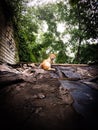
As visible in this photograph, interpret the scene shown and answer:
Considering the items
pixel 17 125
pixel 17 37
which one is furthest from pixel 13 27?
pixel 17 125

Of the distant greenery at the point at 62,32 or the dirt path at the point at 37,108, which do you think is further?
the distant greenery at the point at 62,32

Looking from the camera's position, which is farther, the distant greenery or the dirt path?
the distant greenery

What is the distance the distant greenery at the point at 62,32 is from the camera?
456 inches

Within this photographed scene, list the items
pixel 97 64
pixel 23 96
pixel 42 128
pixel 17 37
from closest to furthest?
1. pixel 42 128
2. pixel 23 96
3. pixel 97 64
4. pixel 17 37

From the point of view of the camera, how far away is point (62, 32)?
68.0ft

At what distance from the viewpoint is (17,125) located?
258 centimetres

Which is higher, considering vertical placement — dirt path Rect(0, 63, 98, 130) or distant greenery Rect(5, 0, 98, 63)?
distant greenery Rect(5, 0, 98, 63)

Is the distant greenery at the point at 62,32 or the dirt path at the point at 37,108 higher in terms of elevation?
the distant greenery at the point at 62,32

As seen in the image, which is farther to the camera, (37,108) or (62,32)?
(62,32)

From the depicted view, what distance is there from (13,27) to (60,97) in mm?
8465

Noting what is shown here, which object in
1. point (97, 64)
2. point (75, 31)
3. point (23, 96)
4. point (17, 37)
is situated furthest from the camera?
point (75, 31)

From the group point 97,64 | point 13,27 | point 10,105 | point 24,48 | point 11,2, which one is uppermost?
point 11,2

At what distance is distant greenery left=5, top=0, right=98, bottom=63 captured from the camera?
1159 cm

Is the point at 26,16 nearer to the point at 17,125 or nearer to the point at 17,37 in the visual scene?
the point at 17,37
